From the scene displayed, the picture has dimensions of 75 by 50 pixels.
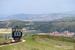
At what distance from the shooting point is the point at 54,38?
203 feet

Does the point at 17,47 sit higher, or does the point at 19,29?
the point at 19,29

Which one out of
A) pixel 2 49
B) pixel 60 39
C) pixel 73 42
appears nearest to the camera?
pixel 2 49

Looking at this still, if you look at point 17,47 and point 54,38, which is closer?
point 17,47

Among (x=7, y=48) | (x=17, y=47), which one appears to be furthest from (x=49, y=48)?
(x=7, y=48)

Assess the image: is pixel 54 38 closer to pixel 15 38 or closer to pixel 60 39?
pixel 60 39

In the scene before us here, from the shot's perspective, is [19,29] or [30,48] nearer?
[30,48]

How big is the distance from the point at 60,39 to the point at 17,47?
23.6 meters

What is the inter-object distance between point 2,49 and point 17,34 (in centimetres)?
1444

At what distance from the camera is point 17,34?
5322 cm

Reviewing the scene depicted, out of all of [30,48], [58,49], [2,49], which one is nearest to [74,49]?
[58,49]

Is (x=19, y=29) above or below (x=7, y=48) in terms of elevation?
above

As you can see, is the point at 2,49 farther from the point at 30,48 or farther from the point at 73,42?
the point at 73,42

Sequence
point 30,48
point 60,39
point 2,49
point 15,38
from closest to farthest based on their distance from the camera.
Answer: point 2,49 → point 30,48 → point 15,38 → point 60,39

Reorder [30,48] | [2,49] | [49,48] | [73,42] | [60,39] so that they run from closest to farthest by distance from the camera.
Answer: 1. [2,49]
2. [30,48]
3. [49,48]
4. [73,42]
5. [60,39]
